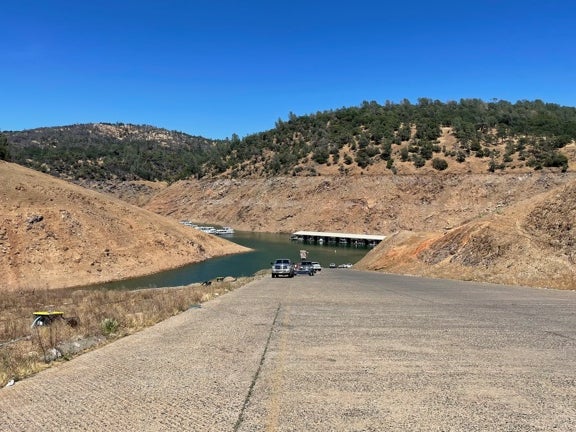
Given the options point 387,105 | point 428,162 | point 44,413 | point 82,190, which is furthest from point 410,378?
point 387,105

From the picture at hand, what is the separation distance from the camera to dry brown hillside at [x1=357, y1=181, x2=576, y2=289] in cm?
2823

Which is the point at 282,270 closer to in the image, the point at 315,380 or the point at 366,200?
the point at 315,380

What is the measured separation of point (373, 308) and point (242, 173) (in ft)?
467

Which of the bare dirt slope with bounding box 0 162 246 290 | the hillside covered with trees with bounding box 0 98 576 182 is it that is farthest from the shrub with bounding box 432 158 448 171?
the bare dirt slope with bounding box 0 162 246 290

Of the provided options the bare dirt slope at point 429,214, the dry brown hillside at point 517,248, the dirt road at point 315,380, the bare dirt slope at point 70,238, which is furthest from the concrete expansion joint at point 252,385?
the bare dirt slope at point 70,238

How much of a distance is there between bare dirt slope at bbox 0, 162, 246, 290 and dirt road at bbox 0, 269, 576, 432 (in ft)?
134

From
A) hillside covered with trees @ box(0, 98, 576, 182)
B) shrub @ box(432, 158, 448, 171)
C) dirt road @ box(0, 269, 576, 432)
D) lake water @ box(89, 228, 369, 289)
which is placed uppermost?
hillside covered with trees @ box(0, 98, 576, 182)

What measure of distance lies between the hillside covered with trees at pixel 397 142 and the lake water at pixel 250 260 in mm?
30688

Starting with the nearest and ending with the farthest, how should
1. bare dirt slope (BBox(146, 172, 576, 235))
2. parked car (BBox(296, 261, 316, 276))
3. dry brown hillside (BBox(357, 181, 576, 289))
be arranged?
1. dry brown hillside (BBox(357, 181, 576, 289))
2. parked car (BBox(296, 261, 316, 276))
3. bare dirt slope (BBox(146, 172, 576, 235))

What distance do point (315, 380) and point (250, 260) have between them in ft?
228

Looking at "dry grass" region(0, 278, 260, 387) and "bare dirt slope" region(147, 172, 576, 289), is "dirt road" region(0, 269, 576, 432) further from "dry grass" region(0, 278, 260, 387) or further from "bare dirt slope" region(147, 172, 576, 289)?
"bare dirt slope" region(147, 172, 576, 289)

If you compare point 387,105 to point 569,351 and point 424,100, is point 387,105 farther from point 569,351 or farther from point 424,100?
point 569,351

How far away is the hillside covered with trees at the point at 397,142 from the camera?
124 m

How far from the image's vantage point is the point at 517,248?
105ft
